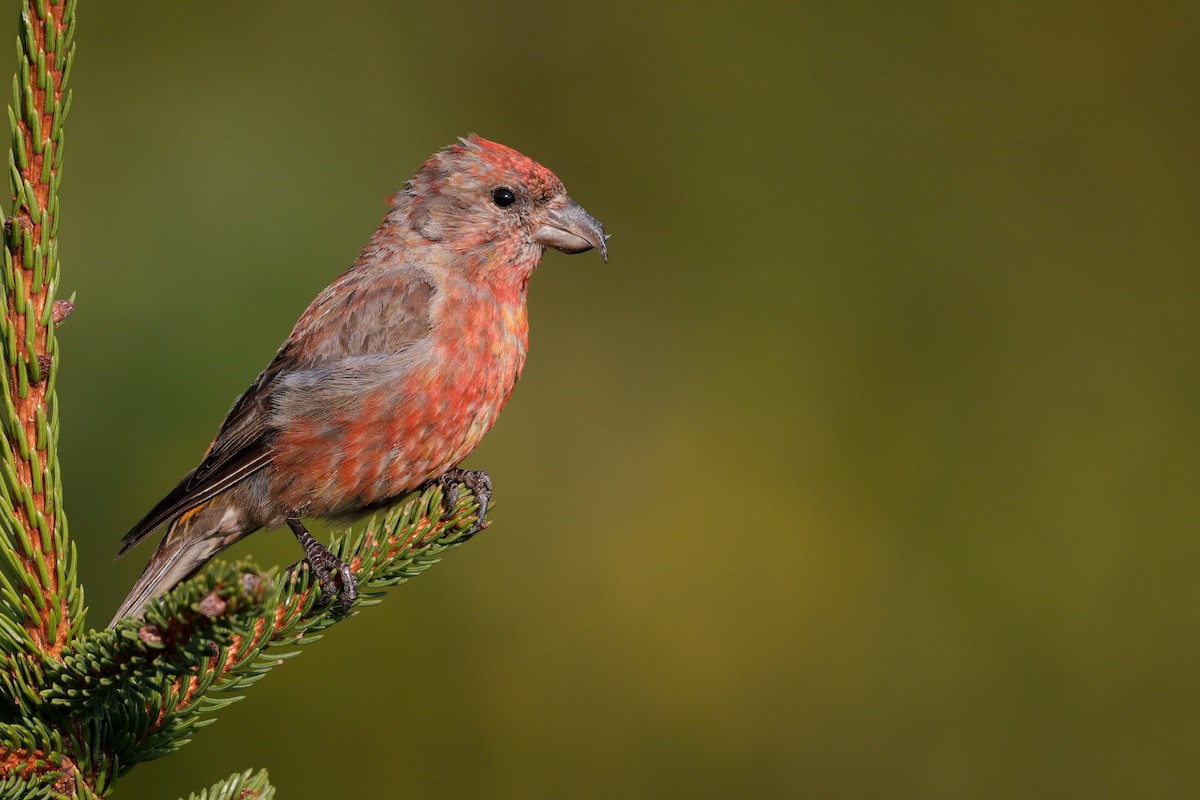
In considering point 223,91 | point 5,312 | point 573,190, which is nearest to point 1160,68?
point 573,190

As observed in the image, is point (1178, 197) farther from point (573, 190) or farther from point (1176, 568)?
point (573, 190)

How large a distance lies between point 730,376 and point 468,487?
2293mm

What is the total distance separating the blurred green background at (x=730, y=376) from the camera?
4.55m

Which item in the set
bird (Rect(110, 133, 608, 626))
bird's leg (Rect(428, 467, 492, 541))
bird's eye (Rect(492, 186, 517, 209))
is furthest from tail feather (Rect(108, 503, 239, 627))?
bird's eye (Rect(492, 186, 517, 209))

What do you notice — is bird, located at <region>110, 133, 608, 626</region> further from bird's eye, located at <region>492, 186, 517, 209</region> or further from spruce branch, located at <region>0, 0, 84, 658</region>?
spruce branch, located at <region>0, 0, 84, 658</region>

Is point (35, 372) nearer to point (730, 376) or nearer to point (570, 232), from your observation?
point (570, 232)

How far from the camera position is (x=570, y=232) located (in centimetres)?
376

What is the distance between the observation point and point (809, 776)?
4.55 meters

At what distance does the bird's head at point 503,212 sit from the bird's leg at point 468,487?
0.74 metres

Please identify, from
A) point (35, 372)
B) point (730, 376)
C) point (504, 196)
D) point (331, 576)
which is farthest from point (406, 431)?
point (730, 376)

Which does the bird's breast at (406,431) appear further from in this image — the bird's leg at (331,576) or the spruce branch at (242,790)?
the spruce branch at (242,790)

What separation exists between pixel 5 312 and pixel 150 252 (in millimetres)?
3250

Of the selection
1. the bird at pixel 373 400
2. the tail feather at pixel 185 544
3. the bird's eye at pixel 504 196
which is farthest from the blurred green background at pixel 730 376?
the bird's eye at pixel 504 196

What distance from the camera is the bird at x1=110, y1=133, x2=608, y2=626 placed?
327 centimetres
